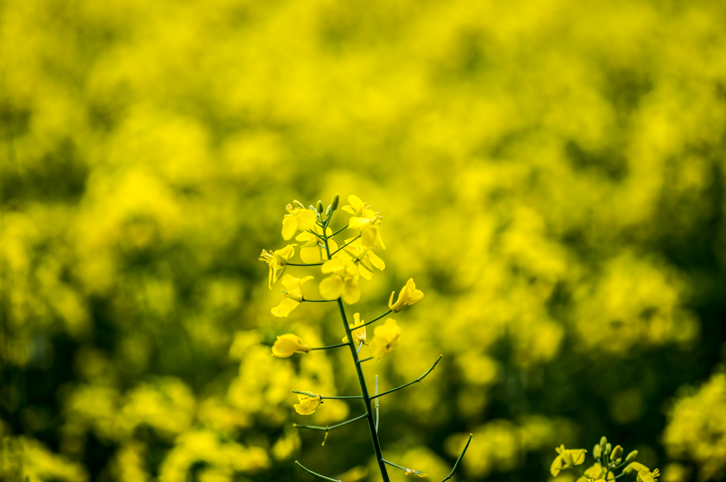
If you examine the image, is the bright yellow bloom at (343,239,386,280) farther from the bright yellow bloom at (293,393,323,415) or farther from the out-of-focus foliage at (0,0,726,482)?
the out-of-focus foliage at (0,0,726,482)

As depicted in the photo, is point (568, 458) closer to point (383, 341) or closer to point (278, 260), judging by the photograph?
point (383, 341)

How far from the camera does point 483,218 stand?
3924mm

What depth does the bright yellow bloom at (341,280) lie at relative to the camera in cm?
150

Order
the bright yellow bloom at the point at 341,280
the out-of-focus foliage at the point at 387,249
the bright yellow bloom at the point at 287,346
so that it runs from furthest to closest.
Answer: the out-of-focus foliage at the point at 387,249 → the bright yellow bloom at the point at 287,346 → the bright yellow bloom at the point at 341,280

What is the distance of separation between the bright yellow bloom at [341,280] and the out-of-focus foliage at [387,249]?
1015 millimetres

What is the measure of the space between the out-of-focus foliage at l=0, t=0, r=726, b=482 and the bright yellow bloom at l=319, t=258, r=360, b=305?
3.33ft

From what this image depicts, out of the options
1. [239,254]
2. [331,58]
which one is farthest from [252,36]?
[239,254]

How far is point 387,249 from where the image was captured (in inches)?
201

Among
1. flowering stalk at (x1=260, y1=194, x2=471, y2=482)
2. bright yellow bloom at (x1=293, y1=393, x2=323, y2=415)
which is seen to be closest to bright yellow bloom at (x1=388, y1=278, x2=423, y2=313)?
flowering stalk at (x1=260, y1=194, x2=471, y2=482)

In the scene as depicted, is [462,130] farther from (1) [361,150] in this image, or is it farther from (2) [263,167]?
(2) [263,167]

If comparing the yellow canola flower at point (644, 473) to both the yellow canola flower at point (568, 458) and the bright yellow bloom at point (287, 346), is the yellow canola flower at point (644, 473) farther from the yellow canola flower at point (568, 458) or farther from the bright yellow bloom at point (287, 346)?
the bright yellow bloom at point (287, 346)

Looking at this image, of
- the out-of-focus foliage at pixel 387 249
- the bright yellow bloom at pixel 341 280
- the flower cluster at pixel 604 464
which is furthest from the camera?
the out-of-focus foliage at pixel 387 249

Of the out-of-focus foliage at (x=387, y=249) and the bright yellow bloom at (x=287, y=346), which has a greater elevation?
the out-of-focus foliage at (x=387, y=249)

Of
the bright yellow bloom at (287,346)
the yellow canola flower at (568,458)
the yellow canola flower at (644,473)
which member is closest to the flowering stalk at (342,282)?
the bright yellow bloom at (287,346)
